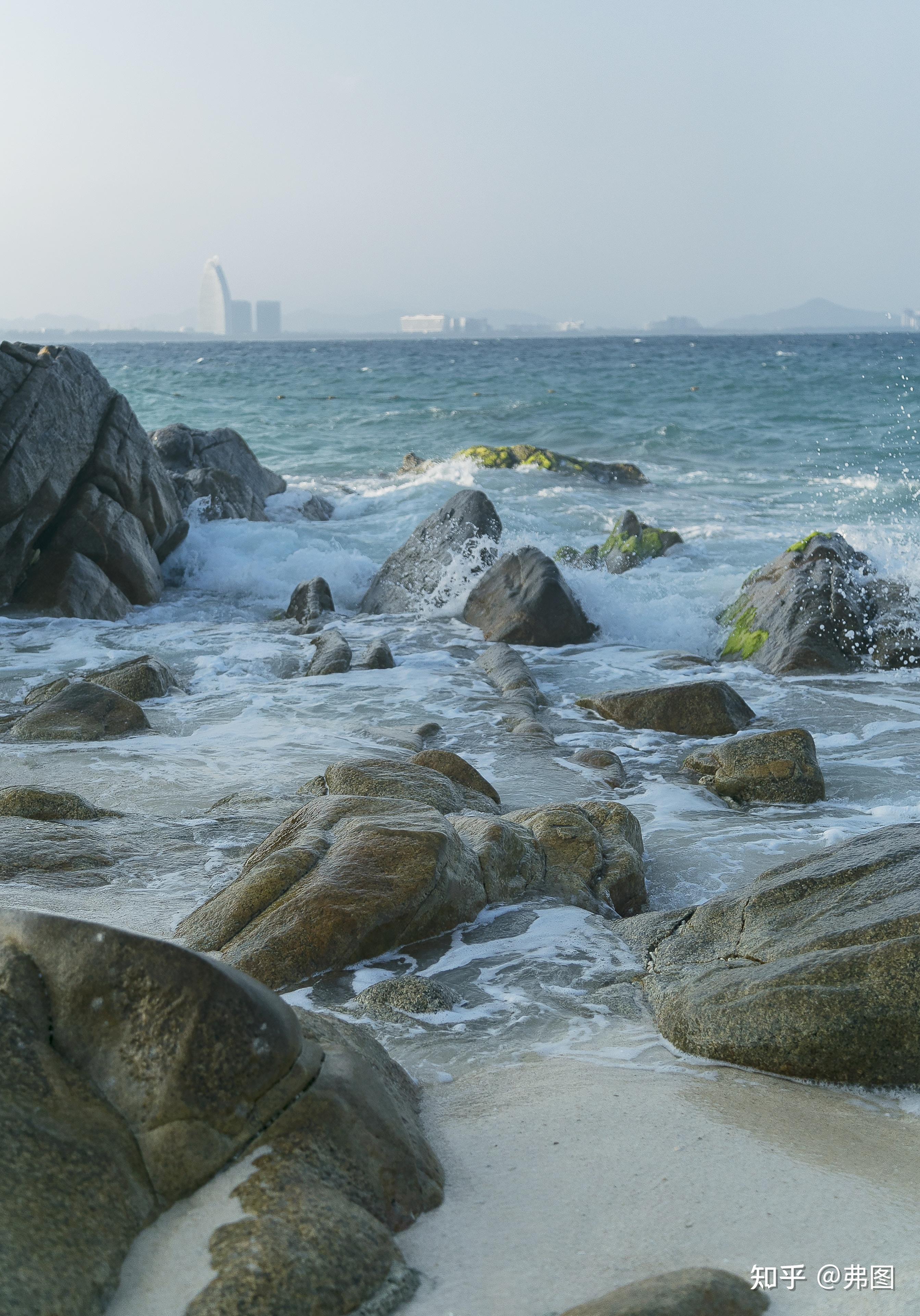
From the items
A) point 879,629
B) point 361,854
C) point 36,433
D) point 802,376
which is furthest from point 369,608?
point 802,376

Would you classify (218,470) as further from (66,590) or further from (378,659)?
(378,659)

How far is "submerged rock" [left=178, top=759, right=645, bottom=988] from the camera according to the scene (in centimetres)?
357

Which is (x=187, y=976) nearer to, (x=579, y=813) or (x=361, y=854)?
(x=361, y=854)

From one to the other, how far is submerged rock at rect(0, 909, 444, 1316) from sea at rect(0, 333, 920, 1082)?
866mm

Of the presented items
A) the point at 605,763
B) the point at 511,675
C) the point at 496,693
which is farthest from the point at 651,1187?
the point at 511,675

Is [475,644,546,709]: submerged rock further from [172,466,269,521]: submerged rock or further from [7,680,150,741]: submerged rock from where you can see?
[172,466,269,521]: submerged rock

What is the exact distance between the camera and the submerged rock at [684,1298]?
1817 mm

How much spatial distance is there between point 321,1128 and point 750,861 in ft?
10.9

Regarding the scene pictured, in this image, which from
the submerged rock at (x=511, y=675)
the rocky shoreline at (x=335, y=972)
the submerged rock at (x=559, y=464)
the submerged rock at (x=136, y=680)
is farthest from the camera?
the submerged rock at (x=559, y=464)

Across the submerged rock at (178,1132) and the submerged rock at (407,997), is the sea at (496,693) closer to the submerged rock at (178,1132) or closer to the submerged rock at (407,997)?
the submerged rock at (407,997)

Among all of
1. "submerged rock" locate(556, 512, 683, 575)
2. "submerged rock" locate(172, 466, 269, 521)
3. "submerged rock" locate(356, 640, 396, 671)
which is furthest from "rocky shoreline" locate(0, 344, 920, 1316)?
"submerged rock" locate(172, 466, 269, 521)

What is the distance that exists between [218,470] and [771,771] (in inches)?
450

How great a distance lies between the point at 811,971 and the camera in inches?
118

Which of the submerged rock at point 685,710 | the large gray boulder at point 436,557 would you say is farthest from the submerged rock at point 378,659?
the submerged rock at point 685,710
